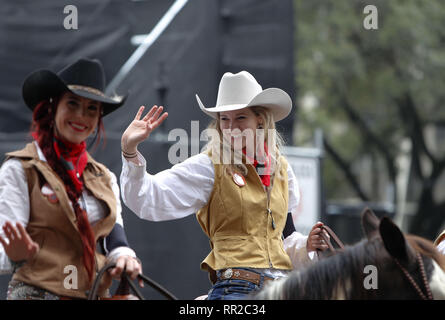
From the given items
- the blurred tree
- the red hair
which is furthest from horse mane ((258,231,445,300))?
the blurred tree

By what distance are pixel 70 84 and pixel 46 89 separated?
110mm

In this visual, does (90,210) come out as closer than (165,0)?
Yes

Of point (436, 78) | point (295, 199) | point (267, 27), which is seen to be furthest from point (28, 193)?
point (436, 78)

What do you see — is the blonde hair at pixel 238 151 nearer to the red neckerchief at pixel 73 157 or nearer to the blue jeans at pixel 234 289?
the blue jeans at pixel 234 289

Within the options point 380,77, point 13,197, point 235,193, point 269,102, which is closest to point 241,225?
point 235,193

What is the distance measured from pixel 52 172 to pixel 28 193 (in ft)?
0.44

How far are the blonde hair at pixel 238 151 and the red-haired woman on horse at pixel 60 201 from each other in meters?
0.60

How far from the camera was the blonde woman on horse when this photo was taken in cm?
342

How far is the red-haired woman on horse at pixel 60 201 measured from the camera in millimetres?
2953

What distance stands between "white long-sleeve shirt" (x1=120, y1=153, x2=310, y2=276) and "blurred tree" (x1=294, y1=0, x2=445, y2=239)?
11.7 m

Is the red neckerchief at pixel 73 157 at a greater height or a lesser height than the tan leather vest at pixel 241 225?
greater

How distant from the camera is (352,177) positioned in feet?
59.4

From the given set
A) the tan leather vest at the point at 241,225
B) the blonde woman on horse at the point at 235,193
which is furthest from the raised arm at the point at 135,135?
the tan leather vest at the point at 241,225

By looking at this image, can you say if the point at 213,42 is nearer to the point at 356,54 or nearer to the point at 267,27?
the point at 267,27
